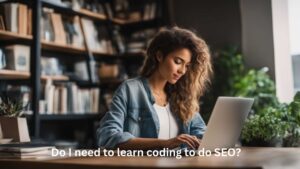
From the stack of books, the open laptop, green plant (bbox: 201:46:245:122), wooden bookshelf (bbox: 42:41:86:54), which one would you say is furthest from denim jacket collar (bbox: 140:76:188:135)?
wooden bookshelf (bbox: 42:41:86:54)

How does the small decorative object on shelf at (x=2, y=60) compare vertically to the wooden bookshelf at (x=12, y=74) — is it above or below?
above

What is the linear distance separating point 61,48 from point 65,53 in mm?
215

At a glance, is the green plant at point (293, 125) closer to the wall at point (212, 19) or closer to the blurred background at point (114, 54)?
the blurred background at point (114, 54)

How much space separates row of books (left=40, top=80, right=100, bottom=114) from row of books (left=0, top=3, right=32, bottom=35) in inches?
20.5

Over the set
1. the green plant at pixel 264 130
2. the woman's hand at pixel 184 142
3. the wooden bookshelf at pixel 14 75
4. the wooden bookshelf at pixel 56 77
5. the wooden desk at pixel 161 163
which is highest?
the wooden bookshelf at pixel 14 75

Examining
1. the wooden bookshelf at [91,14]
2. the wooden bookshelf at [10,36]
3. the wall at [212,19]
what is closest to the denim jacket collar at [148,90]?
the wooden bookshelf at [10,36]

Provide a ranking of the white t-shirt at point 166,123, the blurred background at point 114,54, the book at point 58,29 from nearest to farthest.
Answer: the white t-shirt at point 166,123, the blurred background at point 114,54, the book at point 58,29

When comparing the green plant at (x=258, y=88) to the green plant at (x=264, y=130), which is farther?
the green plant at (x=258, y=88)

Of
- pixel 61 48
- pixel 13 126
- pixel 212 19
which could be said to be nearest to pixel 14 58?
pixel 61 48

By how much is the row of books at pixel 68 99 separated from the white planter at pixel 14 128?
Result: 106cm

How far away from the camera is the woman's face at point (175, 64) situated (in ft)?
6.36

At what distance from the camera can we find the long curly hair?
77.8 inches

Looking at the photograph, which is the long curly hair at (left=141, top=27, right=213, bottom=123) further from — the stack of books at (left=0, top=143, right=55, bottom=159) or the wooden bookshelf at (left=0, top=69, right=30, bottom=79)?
the wooden bookshelf at (left=0, top=69, right=30, bottom=79)

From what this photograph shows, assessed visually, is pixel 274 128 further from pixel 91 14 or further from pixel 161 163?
pixel 91 14
